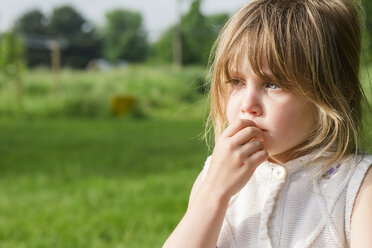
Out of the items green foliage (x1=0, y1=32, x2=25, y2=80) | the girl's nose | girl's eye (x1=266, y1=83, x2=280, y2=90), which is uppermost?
girl's eye (x1=266, y1=83, x2=280, y2=90)

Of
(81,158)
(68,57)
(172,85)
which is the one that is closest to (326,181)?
(81,158)

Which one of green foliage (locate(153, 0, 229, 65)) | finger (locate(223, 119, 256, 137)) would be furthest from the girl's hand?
green foliage (locate(153, 0, 229, 65))

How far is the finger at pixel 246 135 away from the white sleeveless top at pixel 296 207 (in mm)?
146

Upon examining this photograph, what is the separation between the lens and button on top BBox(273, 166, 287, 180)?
54.1 inches

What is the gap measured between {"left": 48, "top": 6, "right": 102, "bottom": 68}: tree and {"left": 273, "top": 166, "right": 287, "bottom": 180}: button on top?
12.7 m

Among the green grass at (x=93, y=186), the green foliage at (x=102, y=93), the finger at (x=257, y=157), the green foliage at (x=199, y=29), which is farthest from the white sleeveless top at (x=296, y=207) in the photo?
the green foliage at (x=102, y=93)

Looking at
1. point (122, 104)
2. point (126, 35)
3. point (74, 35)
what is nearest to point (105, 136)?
point (126, 35)

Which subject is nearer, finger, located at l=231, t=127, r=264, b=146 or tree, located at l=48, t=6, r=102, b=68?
finger, located at l=231, t=127, r=264, b=146

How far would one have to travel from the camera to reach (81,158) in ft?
20.3

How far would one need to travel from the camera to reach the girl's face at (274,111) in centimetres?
129

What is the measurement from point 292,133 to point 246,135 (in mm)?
125

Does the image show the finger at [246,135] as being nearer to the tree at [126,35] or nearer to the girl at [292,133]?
the girl at [292,133]

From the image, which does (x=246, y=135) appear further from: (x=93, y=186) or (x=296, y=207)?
(x=93, y=186)

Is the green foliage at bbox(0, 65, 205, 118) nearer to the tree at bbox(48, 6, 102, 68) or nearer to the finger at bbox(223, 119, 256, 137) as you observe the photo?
the tree at bbox(48, 6, 102, 68)
